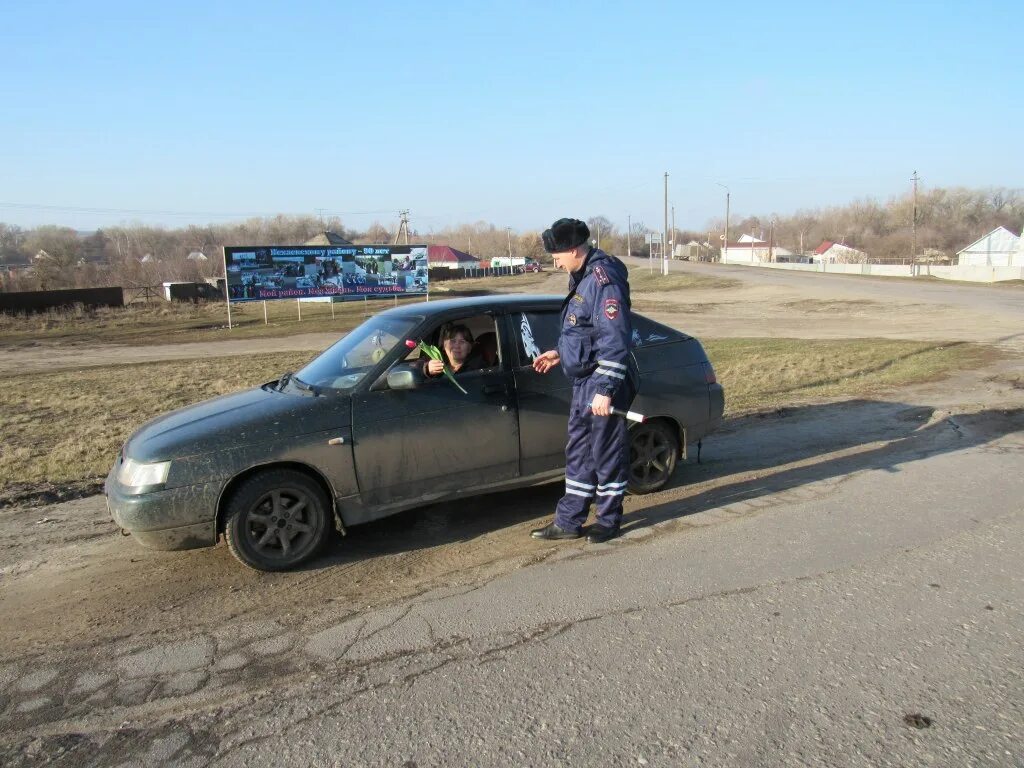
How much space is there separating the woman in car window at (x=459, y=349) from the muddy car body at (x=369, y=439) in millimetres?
53

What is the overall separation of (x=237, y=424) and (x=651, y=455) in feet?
10.2

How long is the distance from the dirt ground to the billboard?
25557 mm

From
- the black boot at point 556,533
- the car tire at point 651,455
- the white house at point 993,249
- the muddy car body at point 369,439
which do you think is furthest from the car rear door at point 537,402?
the white house at point 993,249

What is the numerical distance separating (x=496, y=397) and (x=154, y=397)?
29.4ft

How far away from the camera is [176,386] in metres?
13.5

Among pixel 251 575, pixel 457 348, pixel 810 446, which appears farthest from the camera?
pixel 810 446

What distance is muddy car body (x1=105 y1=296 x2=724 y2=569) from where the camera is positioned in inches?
174

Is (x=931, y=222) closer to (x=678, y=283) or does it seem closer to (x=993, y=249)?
(x=993, y=249)

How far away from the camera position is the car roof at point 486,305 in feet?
18.0

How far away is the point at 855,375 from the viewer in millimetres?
12305

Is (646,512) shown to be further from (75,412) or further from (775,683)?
(75,412)

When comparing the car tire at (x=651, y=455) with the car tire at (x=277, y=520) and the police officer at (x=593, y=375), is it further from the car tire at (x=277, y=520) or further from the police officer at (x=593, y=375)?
the car tire at (x=277, y=520)

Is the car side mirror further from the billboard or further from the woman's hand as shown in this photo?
the billboard

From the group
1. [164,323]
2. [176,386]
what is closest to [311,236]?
[164,323]
